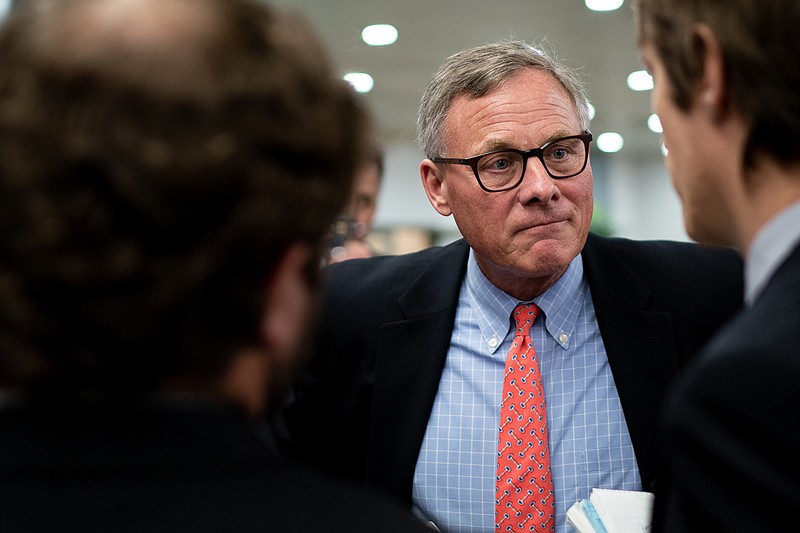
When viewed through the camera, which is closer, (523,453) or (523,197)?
(523,453)

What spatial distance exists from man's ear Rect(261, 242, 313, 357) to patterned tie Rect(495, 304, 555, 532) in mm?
1162

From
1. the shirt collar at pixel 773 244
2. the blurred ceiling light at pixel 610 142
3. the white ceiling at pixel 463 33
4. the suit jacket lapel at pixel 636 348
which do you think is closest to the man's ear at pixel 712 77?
the shirt collar at pixel 773 244

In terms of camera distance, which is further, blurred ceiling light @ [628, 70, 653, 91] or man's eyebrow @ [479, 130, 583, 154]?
blurred ceiling light @ [628, 70, 653, 91]

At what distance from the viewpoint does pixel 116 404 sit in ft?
2.36

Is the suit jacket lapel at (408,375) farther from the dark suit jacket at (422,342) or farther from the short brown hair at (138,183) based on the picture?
the short brown hair at (138,183)

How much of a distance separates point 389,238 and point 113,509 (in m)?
13.1

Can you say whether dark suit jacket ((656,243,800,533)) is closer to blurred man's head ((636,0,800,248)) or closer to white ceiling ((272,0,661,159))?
blurred man's head ((636,0,800,248))

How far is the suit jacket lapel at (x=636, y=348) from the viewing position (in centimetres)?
184

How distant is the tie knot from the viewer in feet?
6.73

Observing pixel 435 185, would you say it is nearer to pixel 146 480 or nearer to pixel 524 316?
pixel 524 316

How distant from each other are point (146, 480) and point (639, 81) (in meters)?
9.66

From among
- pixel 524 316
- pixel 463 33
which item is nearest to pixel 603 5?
pixel 463 33

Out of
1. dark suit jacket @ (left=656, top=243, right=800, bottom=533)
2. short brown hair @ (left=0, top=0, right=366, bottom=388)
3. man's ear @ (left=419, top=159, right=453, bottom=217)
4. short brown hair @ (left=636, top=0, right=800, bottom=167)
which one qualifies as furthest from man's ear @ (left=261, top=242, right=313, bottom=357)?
man's ear @ (left=419, top=159, right=453, bottom=217)

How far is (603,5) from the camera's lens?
7.13 m
